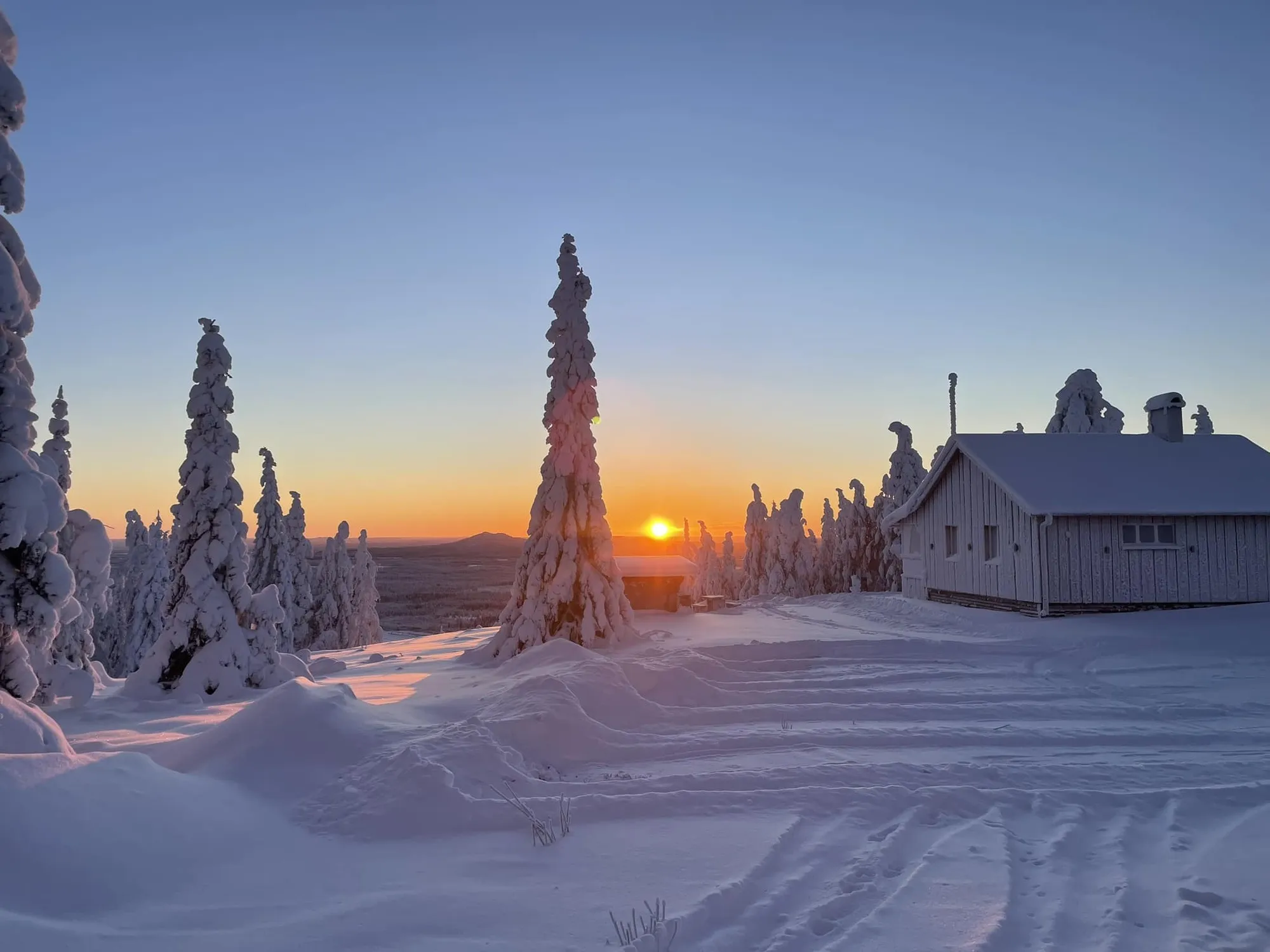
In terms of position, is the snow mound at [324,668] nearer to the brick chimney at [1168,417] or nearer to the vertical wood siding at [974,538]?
the vertical wood siding at [974,538]

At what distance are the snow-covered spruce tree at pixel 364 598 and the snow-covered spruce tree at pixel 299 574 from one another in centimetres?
333

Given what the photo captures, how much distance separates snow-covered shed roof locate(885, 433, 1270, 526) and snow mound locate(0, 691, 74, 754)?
68.8 feet

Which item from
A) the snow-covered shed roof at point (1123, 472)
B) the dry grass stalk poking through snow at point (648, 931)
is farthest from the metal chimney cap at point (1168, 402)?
the dry grass stalk poking through snow at point (648, 931)

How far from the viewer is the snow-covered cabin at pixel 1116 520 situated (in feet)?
68.8

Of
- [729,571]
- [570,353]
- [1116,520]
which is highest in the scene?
[570,353]

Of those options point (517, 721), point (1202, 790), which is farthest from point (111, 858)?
point (1202, 790)

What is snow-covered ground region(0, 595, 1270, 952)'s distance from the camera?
508 centimetres

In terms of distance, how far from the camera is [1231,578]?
68.7 feet

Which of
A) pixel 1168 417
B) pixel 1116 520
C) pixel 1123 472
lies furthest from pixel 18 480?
pixel 1168 417

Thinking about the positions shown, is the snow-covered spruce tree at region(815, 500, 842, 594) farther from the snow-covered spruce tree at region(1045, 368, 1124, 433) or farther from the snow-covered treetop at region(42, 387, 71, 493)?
the snow-covered treetop at region(42, 387, 71, 493)

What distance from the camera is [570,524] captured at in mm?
20484

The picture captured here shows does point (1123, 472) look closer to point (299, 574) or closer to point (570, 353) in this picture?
point (570, 353)

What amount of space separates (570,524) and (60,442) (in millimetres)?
18379

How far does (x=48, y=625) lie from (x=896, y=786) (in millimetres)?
11017
